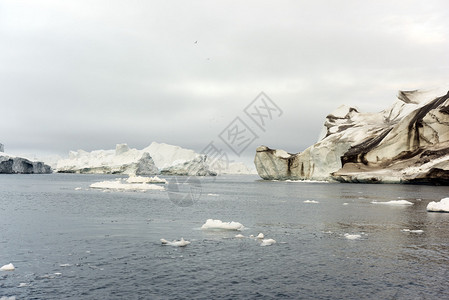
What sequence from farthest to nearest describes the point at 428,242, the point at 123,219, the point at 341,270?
the point at 123,219, the point at 428,242, the point at 341,270

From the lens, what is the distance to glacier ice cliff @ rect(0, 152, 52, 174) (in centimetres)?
13562

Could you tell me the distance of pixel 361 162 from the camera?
82188 millimetres

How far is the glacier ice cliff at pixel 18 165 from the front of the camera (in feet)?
445

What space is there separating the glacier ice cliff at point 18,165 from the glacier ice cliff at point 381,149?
88.2m

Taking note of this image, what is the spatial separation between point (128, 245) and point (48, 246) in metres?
3.02

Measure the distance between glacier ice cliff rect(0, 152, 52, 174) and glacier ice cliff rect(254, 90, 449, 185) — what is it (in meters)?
88.2

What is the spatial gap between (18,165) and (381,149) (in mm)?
125220

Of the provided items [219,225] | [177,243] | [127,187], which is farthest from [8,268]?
[127,187]

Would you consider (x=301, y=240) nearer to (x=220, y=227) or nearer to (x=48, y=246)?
(x=220, y=227)

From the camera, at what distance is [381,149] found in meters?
79.1

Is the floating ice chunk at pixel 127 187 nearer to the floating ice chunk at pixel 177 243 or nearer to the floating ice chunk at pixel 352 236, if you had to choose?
the floating ice chunk at pixel 177 243

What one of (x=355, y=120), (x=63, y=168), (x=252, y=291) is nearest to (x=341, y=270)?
(x=252, y=291)

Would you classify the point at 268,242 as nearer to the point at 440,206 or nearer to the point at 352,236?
the point at 352,236

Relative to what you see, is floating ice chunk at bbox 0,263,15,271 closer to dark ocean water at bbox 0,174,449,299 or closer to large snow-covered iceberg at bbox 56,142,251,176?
dark ocean water at bbox 0,174,449,299
